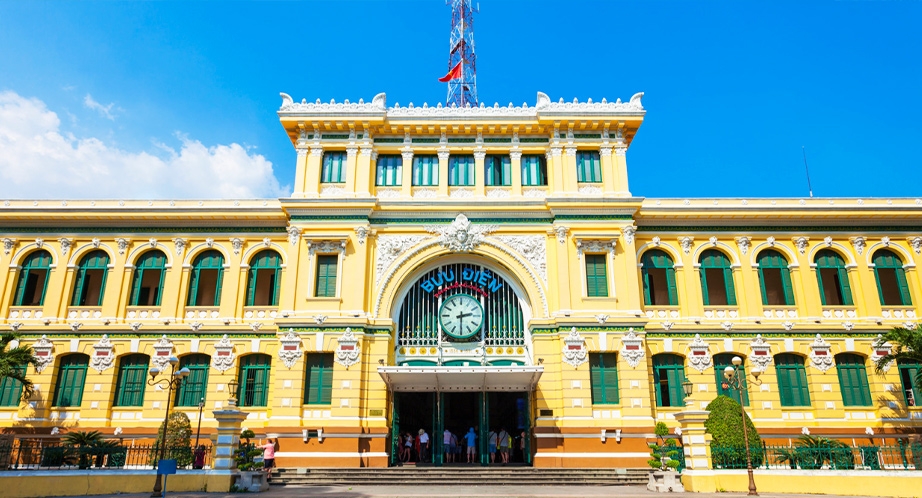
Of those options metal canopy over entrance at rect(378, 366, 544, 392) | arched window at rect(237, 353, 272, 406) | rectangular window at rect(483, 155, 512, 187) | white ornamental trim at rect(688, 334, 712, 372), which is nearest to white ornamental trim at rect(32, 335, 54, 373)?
arched window at rect(237, 353, 272, 406)

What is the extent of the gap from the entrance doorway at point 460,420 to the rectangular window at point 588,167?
10.4 meters

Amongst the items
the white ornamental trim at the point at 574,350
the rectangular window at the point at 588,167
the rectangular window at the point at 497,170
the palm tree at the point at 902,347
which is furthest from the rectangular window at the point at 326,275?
the palm tree at the point at 902,347

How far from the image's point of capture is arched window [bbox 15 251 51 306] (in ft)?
95.7

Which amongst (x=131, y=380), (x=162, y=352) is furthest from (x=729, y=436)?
(x=131, y=380)

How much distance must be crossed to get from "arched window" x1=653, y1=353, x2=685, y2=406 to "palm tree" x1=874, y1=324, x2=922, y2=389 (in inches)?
323

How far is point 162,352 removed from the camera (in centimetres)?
2791

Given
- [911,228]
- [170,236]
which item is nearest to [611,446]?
[911,228]

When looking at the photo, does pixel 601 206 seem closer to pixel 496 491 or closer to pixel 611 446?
pixel 611 446

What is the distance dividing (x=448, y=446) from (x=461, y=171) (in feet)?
41.6

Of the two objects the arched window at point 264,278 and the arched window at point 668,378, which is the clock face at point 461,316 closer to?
the arched window at point 264,278

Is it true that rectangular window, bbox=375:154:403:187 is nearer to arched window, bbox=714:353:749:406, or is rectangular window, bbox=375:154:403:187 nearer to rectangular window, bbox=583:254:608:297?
rectangular window, bbox=583:254:608:297

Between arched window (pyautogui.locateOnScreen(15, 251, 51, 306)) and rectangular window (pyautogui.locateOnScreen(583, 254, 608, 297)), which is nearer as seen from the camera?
rectangular window (pyautogui.locateOnScreen(583, 254, 608, 297))

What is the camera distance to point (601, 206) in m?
28.2

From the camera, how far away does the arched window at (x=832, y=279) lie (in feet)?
95.9
